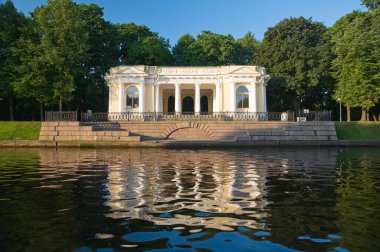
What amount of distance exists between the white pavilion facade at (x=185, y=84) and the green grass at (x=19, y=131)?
9022 millimetres

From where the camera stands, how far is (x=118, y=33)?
46594 millimetres

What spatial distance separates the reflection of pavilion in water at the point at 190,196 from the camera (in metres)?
5.91

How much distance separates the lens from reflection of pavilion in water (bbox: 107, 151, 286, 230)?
5.91 metres

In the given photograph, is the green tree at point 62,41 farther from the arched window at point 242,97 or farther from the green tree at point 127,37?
the arched window at point 242,97

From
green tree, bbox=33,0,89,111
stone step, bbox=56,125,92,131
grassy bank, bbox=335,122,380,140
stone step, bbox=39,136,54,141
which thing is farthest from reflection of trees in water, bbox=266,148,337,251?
green tree, bbox=33,0,89,111

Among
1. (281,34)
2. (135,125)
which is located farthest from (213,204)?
(281,34)

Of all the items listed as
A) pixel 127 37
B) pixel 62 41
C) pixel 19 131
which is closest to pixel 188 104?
pixel 127 37

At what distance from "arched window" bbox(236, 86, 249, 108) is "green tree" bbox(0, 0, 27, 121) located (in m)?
23.3

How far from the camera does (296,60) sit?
136 feet

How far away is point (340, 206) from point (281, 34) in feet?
133

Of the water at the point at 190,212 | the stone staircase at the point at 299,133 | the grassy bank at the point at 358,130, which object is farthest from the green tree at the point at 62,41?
the grassy bank at the point at 358,130

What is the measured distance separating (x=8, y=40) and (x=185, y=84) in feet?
64.7

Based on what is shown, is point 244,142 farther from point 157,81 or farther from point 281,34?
point 281,34

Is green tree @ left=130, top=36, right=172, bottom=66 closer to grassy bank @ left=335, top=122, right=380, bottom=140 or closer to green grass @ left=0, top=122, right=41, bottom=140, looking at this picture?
green grass @ left=0, top=122, right=41, bottom=140
